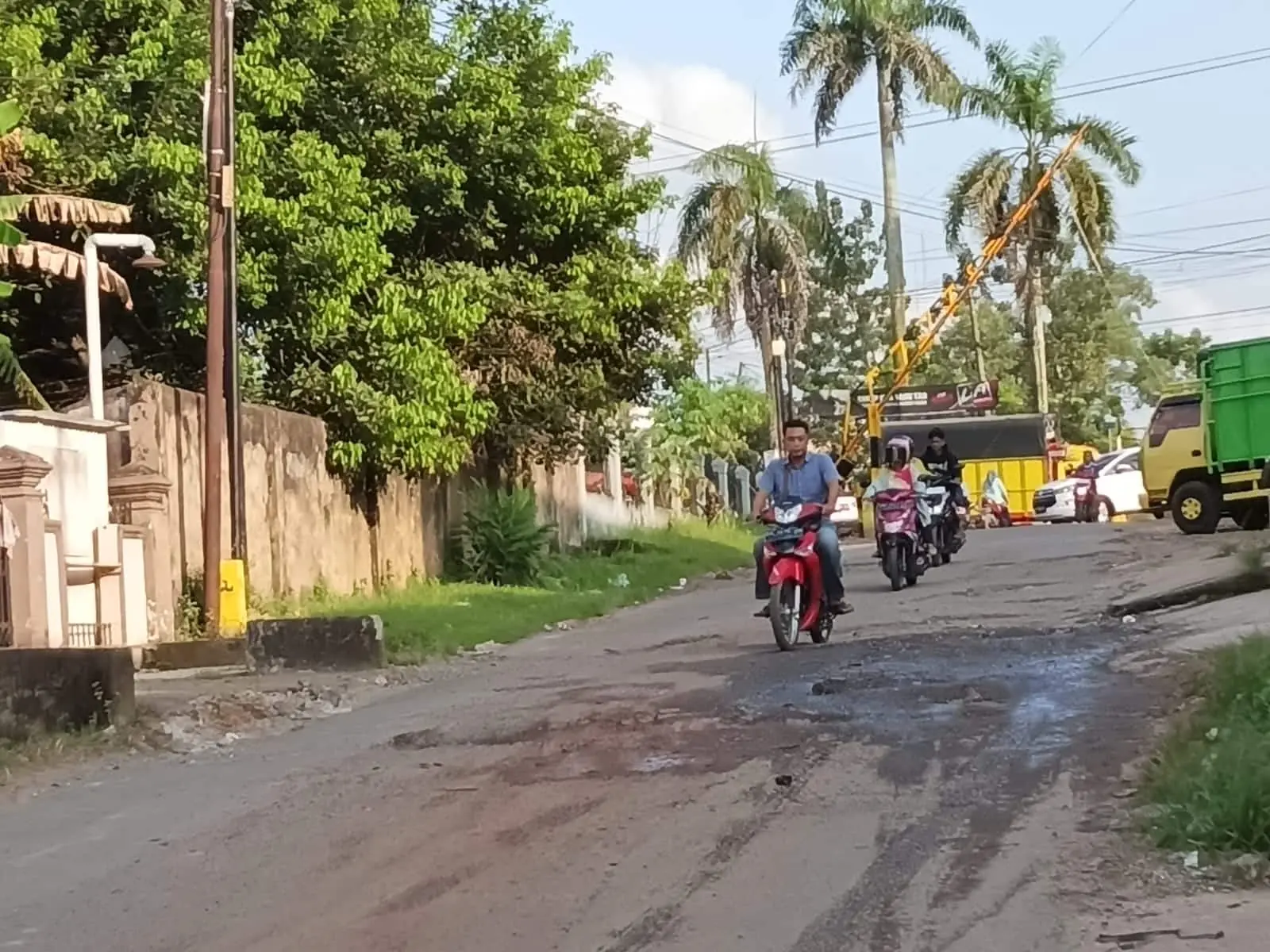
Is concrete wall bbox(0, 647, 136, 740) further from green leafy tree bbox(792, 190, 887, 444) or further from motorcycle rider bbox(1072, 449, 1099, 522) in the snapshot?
green leafy tree bbox(792, 190, 887, 444)

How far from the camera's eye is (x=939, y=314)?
40.9 m

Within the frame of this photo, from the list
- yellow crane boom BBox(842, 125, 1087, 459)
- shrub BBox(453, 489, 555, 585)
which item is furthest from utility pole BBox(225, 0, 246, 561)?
yellow crane boom BBox(842, 125, 1087, 459)

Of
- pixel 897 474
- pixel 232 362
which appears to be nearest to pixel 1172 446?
pixel 897 474

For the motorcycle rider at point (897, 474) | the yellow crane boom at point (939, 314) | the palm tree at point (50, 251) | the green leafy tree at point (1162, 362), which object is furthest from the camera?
the green leafy tree at point (1162, 362)

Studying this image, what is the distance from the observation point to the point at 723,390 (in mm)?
46438

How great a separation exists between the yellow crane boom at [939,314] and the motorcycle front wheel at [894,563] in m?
20.4

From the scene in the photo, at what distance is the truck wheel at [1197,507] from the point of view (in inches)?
872

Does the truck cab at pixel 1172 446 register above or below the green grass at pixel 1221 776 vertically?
above

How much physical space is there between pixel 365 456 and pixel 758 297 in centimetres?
2509

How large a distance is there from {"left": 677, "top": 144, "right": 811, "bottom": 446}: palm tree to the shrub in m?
19.8

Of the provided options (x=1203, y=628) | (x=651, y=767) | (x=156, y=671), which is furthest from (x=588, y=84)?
(x=651, y=767)

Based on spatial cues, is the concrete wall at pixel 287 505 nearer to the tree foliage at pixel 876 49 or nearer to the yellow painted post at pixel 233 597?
the yellow painted post at pixel 233 597

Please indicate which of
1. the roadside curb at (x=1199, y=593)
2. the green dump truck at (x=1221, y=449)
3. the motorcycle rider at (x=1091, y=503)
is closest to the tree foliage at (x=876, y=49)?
the motorcycle rider at (x=1091, y=503)

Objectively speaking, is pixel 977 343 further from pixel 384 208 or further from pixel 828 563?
pixel 828 563
